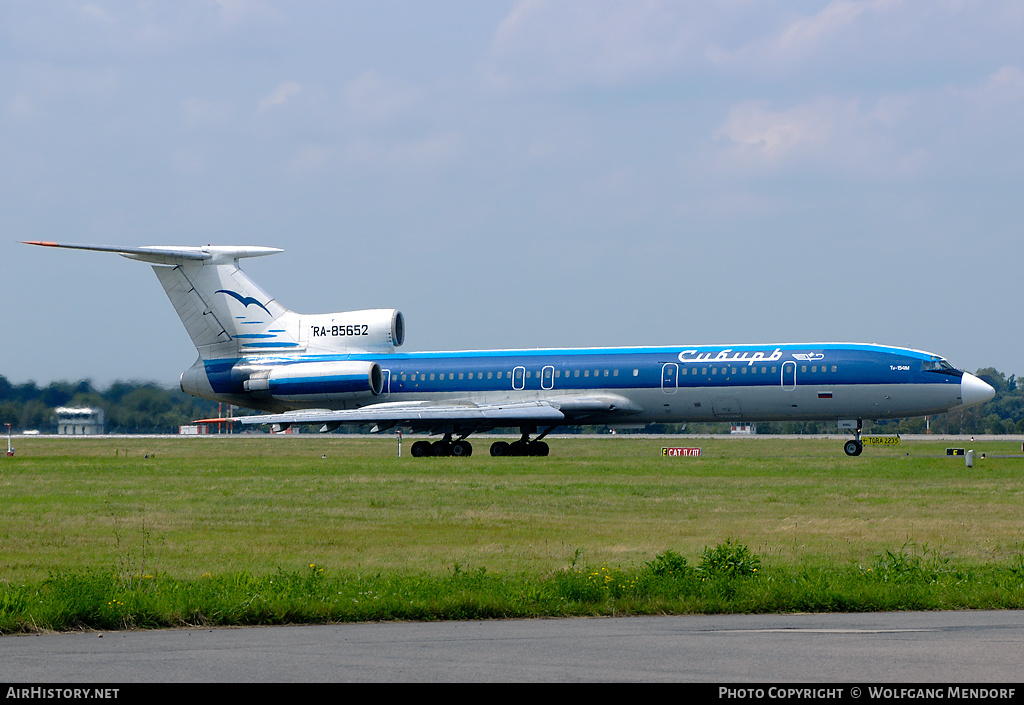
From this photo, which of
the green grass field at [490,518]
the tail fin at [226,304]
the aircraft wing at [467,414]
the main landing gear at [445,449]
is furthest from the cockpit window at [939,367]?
the tail fin at [226,304]

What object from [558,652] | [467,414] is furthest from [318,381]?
[558,652]

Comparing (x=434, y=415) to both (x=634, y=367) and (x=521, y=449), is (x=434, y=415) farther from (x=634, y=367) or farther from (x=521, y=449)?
(x=634, y=367)

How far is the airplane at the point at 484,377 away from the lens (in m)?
42.4

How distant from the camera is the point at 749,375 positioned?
43.0 m

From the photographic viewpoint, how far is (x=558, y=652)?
30.6 feet

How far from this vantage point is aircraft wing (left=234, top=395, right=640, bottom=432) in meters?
43.0

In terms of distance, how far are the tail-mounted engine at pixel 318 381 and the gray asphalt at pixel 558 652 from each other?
1424 inches

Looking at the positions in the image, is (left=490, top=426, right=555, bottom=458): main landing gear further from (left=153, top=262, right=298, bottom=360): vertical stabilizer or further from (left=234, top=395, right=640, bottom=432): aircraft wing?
(left=153, top=262, right=298, bottom=360): vertical stabilizer

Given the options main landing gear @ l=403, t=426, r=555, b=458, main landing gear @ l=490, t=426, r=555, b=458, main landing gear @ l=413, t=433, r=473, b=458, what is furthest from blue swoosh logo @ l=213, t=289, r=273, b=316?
main landing gear @ l=490, t=426, r=555, b=458

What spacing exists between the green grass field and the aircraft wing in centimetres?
754

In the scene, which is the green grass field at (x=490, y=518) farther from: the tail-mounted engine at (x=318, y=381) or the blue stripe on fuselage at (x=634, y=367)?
the tail-mounted engine at (x=318, y=381)

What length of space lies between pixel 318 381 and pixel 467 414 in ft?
23.5

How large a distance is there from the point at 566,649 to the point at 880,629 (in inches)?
114
